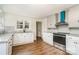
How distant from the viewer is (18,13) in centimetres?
279

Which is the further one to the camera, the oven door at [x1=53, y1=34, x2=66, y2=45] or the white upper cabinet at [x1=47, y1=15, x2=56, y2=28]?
the white upper cabinet at [x1=47, y1=15, x2=56, y2=28]

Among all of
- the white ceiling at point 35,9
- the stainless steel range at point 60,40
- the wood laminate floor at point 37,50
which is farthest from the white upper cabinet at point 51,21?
the wood laminate floor at point 37,50

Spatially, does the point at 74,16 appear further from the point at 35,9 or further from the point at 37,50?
the point at 37,50

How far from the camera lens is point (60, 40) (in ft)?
10.5

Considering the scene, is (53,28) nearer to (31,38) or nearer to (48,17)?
(48,17)

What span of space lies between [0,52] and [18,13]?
1515 millimetres

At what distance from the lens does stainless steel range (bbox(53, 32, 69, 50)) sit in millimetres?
2953

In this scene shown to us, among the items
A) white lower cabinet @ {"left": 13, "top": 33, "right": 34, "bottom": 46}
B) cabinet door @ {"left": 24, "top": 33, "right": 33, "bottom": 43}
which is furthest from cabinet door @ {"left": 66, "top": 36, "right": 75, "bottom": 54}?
cabinet door @ {"left": 24, "top": 33, "right": 33, "bottom": 43}

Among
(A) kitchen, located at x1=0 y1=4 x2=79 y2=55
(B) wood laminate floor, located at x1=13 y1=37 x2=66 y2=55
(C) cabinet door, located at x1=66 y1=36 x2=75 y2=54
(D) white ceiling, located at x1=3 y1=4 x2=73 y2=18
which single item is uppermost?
(D) white ceiling, located at x1=3 y1=4 x2=73 y2=18

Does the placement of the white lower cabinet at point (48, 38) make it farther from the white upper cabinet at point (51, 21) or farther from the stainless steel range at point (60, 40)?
the white upper cabinet at point (51, 21)

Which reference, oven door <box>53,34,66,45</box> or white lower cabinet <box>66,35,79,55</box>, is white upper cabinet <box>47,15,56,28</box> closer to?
oven door <box>53,34,66,45</box>

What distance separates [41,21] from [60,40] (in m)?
1.04

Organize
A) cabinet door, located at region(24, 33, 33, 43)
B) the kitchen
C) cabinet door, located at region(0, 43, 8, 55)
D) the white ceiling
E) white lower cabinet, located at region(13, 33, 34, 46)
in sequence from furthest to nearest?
1. cabinet door, located at region(24, 33, 33, 43)
2. white lower cabinet, located at region(13, 33, 34, 46)
3. the white ceiling
4. the kitchen
5. cabinet door, located at region(0, 43, 8, 55)

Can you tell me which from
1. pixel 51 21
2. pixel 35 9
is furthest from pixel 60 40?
pixel 35 9
